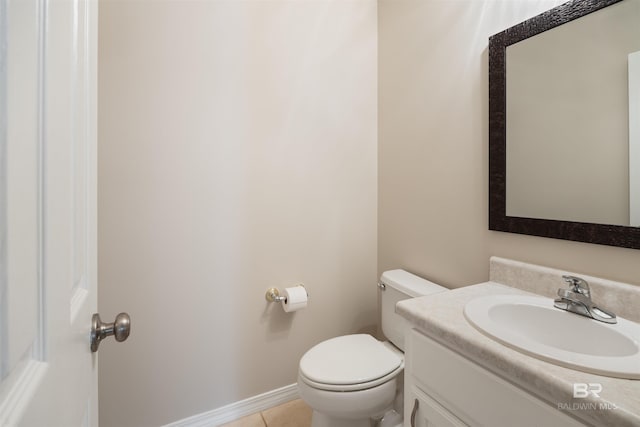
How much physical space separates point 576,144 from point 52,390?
140cm

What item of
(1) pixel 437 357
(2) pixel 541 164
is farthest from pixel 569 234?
(1) pixel 437 357

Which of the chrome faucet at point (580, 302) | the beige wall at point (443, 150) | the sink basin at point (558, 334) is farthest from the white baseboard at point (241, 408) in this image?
the chrome faucet at point (580, 302)

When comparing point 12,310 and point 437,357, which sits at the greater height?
point 12,310

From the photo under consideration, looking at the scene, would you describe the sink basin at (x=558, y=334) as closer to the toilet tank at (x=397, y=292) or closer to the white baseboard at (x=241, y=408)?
the toilet tank at (x=397, y=292)

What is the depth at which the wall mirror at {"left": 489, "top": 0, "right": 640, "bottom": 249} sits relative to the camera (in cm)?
84

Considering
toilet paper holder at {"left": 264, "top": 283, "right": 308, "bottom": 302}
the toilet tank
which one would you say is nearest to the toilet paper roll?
toilet paper holder at {"left": 264, "top": 283, "right": 308, "bottom": 302}

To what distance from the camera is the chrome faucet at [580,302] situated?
795mm

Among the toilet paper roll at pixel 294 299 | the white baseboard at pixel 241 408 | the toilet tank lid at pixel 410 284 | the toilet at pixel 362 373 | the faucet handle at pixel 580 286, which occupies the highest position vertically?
the faucet handle at pixel 580 286

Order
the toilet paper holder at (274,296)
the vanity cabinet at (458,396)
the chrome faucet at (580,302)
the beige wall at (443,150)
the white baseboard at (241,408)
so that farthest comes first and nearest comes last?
the toilet paper holder at (274,296) < the white baseboard at (241,408) < the beige wall at (443,150) < the chrome faucet at (580,302) < the vanity cabinet at (458,396)

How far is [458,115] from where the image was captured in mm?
1315

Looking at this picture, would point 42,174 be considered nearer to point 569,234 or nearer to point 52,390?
point 52,390

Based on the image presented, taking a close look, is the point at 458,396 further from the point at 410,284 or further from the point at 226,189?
the point at 226,189
